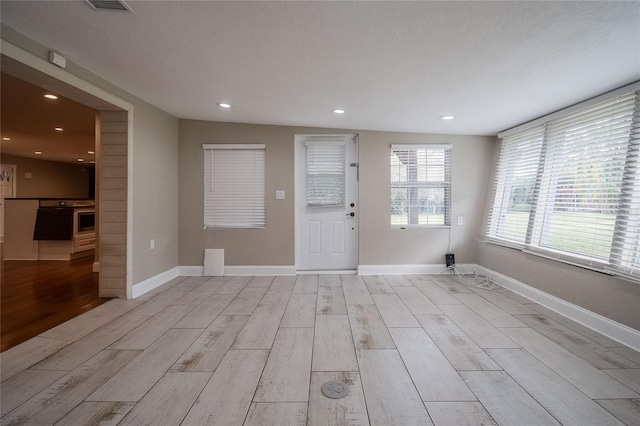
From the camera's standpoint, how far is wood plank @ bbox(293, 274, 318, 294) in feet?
11.0

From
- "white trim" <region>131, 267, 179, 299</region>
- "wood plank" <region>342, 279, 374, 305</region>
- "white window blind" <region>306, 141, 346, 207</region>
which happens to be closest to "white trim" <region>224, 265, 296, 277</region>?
"white trim" <region>131, 267, 179, 299</region>

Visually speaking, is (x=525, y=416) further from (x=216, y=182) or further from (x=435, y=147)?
(x=216, y=182)

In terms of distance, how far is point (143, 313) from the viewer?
2.65 m

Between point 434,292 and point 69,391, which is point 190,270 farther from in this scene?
point 434,292

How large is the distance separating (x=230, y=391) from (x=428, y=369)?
1286 millimetres

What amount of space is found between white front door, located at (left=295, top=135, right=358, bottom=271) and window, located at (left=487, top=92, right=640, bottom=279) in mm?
2148

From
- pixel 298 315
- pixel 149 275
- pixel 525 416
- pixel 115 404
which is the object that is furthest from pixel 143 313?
pixel 525 416

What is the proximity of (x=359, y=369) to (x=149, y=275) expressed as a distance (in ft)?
9.60

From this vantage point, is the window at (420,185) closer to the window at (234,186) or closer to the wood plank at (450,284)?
the wood plank at (450,284)

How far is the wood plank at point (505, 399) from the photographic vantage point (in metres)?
1.37

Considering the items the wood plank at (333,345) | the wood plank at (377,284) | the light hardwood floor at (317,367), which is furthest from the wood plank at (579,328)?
the wood plank at (333,345)

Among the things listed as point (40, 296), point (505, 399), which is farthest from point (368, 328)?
point (40, 296)

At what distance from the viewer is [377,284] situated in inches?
143

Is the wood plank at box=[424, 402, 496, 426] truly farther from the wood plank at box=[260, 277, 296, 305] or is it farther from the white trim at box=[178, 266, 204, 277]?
the white trim at box=[178, 266, 204, 277]
